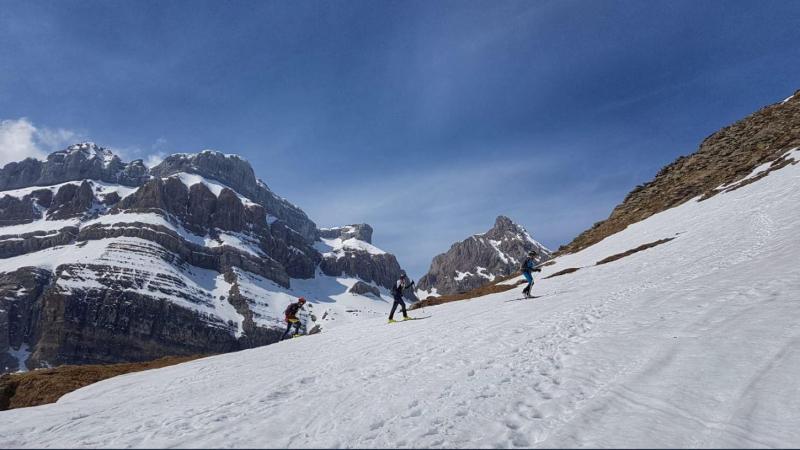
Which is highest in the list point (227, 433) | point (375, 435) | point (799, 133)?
point (799, 133)

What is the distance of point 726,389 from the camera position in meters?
8.20

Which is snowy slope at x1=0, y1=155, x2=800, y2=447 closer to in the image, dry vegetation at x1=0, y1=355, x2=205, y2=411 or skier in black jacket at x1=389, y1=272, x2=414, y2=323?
dry vegetation at x1=0, y1=355, x2=205, y2=411

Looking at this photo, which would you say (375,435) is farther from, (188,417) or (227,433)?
(188,417)

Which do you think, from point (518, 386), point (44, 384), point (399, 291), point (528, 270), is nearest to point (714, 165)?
point (528, 270)

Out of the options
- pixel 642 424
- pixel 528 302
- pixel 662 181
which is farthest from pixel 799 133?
pixel 642 424

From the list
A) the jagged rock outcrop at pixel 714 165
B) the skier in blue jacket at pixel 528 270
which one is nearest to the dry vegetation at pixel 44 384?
the skier in blue jacket at pixel 528 270

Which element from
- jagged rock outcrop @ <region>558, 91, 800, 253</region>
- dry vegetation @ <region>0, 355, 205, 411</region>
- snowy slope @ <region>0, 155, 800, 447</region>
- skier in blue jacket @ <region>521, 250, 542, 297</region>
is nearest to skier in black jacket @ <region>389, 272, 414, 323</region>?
snowy slope @ <region>0, 155, 800, 447</region>

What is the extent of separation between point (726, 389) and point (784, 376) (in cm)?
164

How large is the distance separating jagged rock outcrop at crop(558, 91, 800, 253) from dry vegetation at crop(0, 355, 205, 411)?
46.0m

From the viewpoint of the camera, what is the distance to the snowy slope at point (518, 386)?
6738 millimetres

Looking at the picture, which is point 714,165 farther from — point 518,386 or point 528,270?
point 518,386

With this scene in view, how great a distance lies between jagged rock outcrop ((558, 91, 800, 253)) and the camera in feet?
150

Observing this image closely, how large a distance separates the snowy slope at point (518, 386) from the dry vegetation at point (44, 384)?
3.00 metres

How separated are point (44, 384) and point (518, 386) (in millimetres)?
19501
